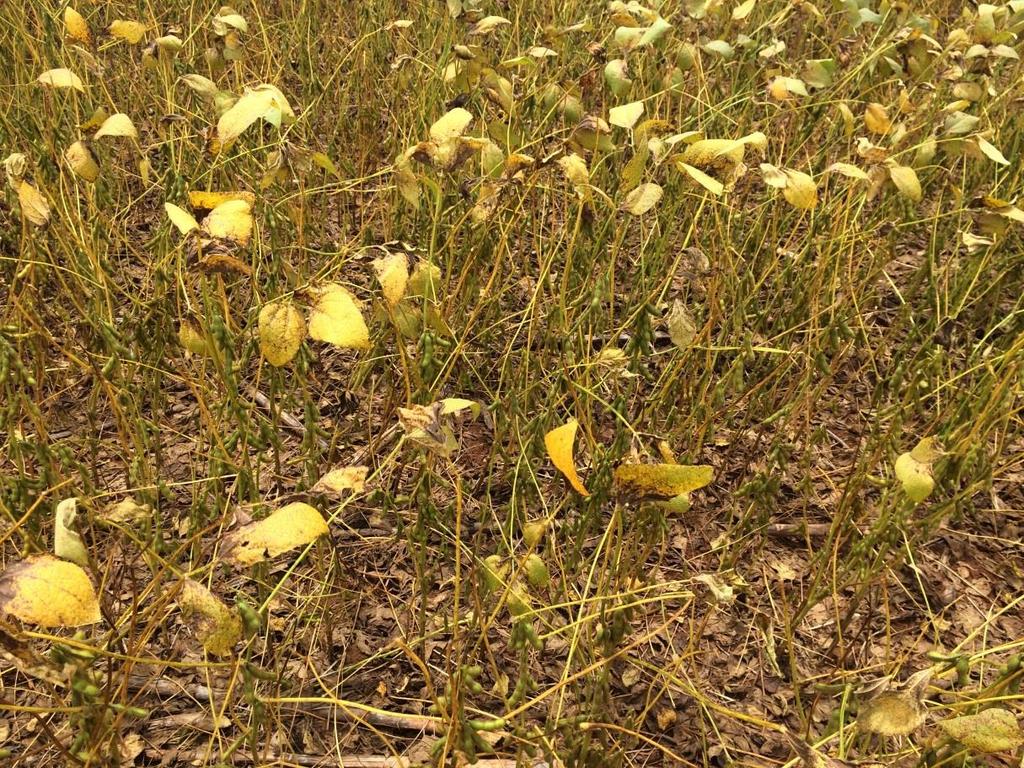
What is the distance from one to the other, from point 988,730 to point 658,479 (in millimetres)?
387

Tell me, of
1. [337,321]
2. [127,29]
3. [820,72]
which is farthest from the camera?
[820,72]

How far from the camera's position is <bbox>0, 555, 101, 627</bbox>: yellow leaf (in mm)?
656

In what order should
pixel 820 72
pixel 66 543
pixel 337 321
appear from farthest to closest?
pixel 820 72
pixel 337 321
pixel 66 543

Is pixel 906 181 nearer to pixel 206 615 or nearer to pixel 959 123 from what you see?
pixel 959 123

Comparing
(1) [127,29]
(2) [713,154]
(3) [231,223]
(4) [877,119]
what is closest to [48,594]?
(3) [231,223]

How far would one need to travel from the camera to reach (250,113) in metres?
0.99

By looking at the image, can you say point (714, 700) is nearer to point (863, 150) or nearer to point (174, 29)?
point (863, 150)

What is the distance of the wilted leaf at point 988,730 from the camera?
0.75 metres

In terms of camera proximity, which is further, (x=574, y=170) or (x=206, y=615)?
(x=574, y=170)

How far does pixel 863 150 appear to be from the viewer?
49.5 inches

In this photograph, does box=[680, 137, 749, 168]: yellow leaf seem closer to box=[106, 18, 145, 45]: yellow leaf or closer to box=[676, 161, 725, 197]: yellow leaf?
box=[676, 161, 725, 197]: yellow leaf

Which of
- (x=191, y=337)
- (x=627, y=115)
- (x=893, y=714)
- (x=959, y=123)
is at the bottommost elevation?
(x=893, y=714)

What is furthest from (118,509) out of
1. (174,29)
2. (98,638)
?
(174,29)

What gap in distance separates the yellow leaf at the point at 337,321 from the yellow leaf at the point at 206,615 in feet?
0.91
